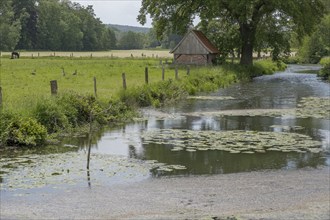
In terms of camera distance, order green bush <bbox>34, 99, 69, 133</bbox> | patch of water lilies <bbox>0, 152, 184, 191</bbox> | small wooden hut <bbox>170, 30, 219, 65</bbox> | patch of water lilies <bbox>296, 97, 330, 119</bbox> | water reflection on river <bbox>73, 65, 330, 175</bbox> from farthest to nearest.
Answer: small wooden hut <bbox>170, 30, 219, 65</bbox>
patch of water lilies <bbox>296, 97, 330, 119</bbox>
green bush <bbox>34, 99, 69, 133</bbox>
water reflection on river <bbox>73, 65, 330, 175</bbox>
patch of water lilies <bbox>0, 152, 184, 191</bbox>

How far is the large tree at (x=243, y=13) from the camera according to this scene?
4541 cm

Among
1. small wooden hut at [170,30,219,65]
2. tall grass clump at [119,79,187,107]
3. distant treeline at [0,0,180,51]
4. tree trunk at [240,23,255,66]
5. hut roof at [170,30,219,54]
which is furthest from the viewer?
distant treeline at [0,0,180,51]

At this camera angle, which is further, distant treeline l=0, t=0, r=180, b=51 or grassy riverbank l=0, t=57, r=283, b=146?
distant treeline l=0, t=0, r=180, b=51

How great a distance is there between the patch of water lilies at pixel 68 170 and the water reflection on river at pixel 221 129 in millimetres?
611

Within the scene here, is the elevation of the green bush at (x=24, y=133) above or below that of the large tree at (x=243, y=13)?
below

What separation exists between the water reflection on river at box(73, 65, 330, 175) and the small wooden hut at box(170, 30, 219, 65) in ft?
60.6

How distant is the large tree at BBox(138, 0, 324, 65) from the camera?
45.4 metres

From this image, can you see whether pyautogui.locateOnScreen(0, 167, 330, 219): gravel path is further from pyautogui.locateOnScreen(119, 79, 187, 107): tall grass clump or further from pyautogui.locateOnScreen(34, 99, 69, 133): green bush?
pyautogui.locateOnScreen(119, 79, 187, 107): tall grass clump

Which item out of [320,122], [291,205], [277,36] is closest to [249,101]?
[320,122]

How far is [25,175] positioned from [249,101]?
18.9m

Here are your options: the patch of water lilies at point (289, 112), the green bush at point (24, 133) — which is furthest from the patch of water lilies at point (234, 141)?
the patch of water lilies at point (289, 112)

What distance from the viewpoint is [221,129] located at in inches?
733

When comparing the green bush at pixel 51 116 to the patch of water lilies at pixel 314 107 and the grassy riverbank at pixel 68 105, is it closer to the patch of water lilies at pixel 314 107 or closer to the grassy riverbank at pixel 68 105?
the grassy riverbank at pixel 68 105

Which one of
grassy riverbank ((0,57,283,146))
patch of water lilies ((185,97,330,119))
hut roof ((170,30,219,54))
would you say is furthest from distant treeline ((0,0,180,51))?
patch of water lilies ((185,97,330,119))
